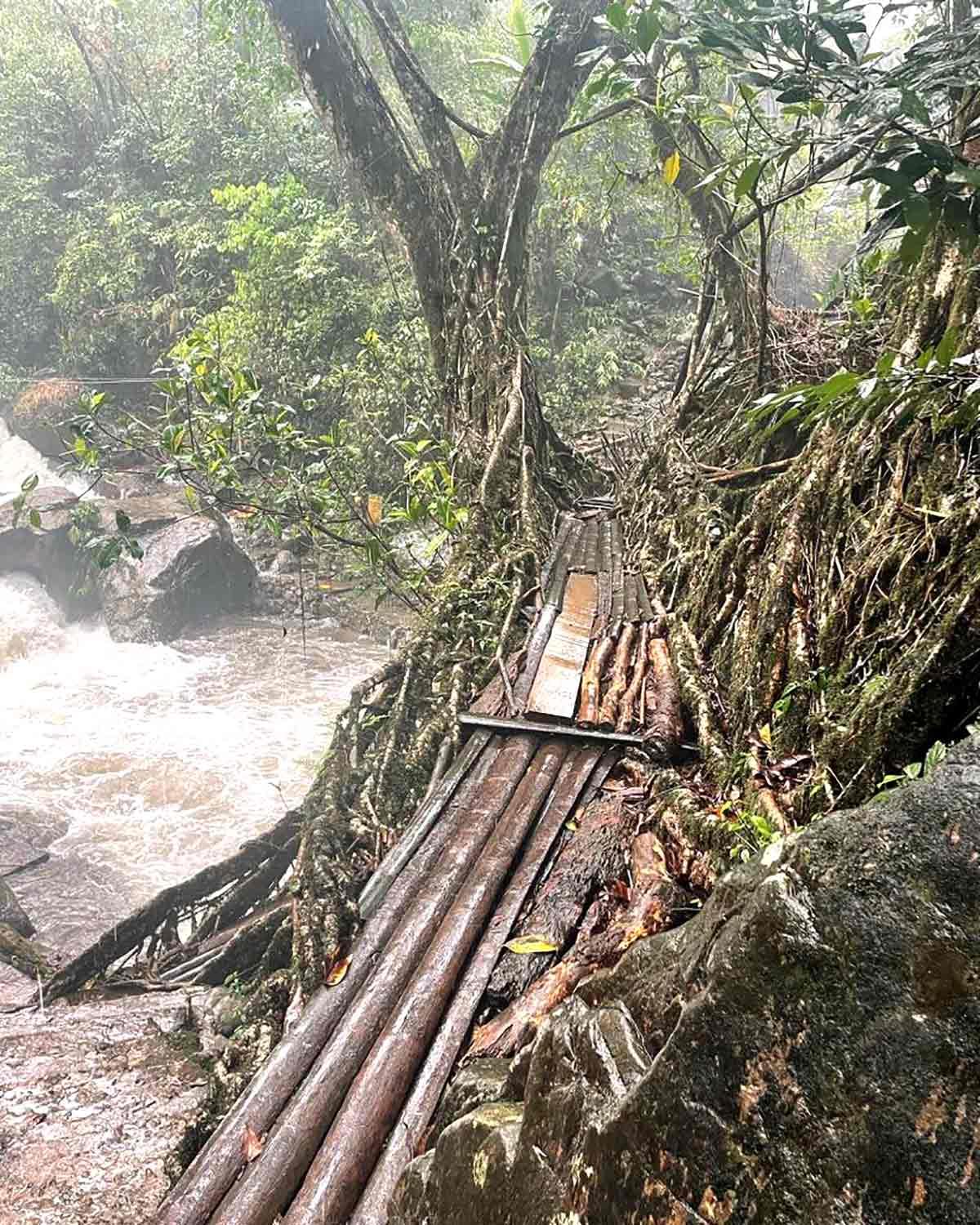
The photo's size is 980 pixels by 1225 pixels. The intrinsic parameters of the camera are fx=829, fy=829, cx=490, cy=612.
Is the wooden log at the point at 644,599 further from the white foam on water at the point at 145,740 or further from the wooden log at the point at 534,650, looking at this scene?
the white foam on water at the point at 145,740

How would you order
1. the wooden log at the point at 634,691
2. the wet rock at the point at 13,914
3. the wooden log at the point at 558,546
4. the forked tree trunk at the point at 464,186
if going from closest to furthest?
1. the wooden log at the point at 634,691
2. the wooden log at the point at 558,546
3. the wet rock at the point at 13,914
4. the forked tree trunk at the point at 464,186

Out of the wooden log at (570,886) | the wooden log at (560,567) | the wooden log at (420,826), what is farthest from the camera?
the wooden log at (560,567)

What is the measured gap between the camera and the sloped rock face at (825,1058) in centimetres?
83

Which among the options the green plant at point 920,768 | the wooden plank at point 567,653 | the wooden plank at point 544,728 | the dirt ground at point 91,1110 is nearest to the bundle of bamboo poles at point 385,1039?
the wooden plank at point 544,728

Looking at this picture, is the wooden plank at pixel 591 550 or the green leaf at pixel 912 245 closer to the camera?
the green leaf at pixel 912 245

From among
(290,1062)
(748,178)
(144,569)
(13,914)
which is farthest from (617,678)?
(144,569)

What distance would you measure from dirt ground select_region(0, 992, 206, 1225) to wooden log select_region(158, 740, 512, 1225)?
2.01ft

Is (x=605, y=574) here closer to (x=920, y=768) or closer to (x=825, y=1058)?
(x=920, y=768)

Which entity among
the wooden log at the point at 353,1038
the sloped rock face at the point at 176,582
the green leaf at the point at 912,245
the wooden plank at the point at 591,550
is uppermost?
the green leaf at the point at 912,245

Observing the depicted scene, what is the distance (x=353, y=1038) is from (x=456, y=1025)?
0.83 feet

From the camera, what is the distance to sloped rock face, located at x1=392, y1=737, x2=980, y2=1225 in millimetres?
828

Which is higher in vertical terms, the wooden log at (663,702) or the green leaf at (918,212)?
the green leaf at (918,212)

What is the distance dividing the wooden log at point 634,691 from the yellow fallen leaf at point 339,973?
1.22m

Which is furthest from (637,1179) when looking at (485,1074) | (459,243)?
(459,243)
